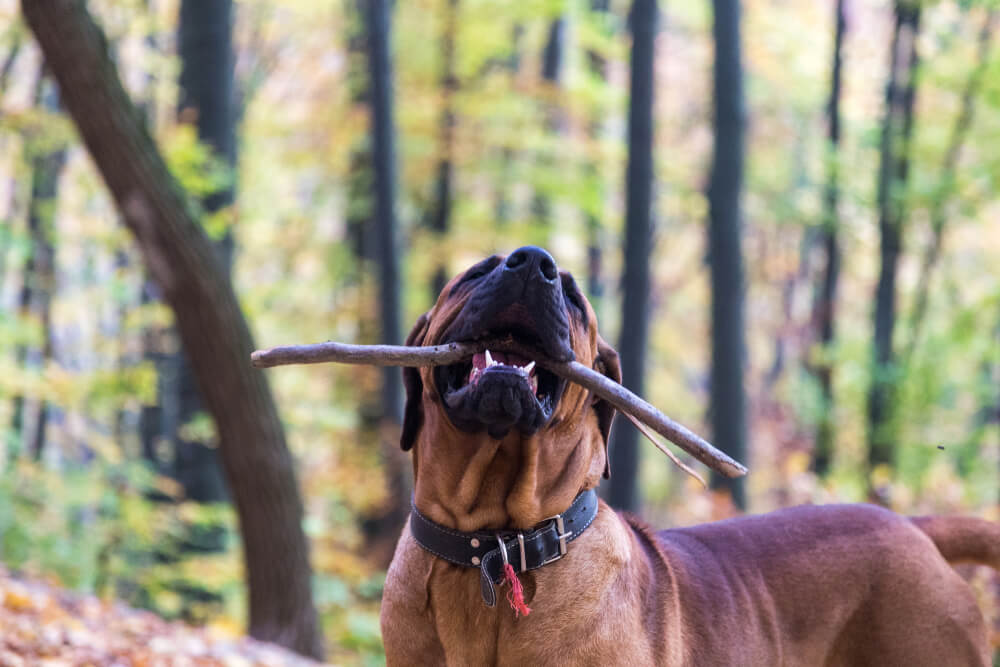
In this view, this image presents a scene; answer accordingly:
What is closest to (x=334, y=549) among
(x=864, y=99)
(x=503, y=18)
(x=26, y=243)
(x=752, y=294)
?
(x=26, y=243)

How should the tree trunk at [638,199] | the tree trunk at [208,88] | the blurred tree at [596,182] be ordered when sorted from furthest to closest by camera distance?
the blurred tree at [596,182], the tree trunk at [638,199], the tree trunk at [208,88]

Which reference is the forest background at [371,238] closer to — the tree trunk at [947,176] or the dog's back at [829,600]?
the tree trunk at [947,176]

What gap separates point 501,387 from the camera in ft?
9.26

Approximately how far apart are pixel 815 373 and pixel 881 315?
8.86ft

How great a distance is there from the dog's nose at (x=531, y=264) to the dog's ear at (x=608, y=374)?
509 millimetres

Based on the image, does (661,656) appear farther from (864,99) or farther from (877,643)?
(864,99)

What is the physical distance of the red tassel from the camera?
2.82m

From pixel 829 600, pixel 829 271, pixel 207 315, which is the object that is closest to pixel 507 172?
pixel 829 271

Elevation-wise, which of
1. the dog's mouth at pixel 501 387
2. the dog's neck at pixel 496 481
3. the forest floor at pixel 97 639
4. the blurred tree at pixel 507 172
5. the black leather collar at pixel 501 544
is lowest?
the forest floor at pixel 97 639

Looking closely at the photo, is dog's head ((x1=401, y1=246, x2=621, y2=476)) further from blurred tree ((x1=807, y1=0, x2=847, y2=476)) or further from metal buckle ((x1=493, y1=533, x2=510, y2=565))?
blurred tree ((x1=807, y1=0, x2=847, y2=476))

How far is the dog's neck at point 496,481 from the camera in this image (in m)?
3.04

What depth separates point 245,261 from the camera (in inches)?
810

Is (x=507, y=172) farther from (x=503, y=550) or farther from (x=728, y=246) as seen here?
(x=503, y=550)

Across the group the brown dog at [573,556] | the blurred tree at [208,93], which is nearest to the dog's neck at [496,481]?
the brown dog at [573,556]
